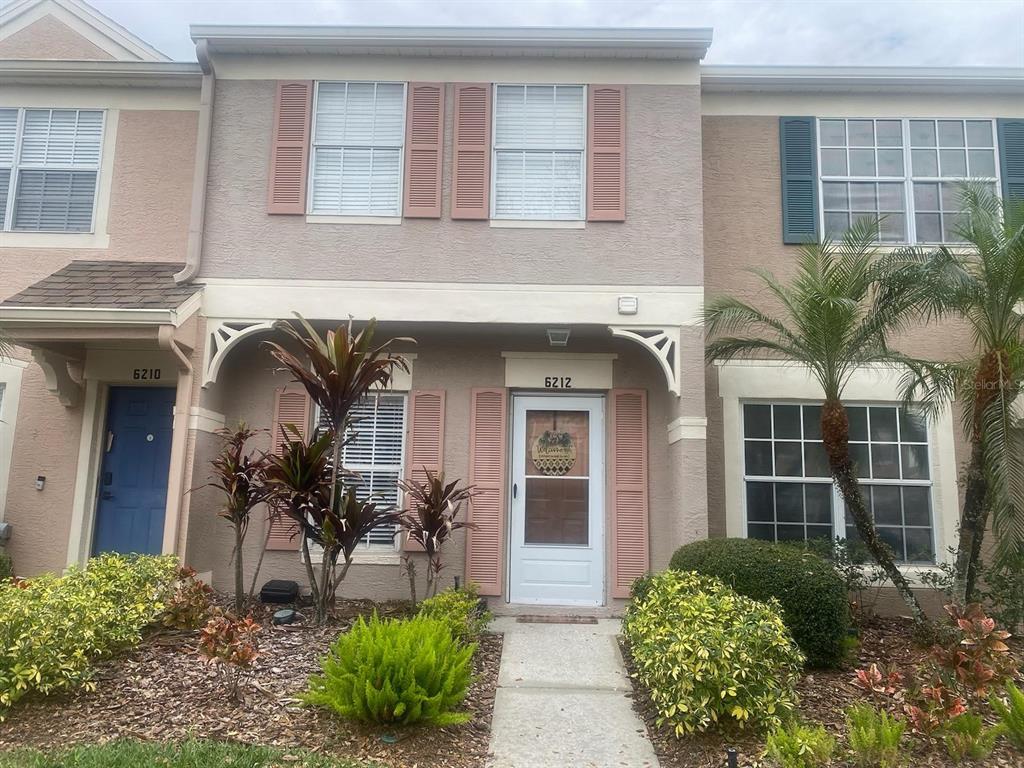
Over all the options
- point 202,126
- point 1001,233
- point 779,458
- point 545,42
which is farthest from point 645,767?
point 202,126

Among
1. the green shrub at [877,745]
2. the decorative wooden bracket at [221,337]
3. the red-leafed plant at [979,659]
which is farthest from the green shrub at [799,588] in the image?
the decorative wooden bracket at [221,337]

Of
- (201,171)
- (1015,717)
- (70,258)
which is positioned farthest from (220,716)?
(70,258)

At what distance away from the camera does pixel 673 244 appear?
7.39 metres

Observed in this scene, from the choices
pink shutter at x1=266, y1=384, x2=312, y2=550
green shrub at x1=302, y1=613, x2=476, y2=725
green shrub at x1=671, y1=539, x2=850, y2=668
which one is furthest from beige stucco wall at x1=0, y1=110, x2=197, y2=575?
green shrub at x1=671, y1=539, x2=850, y2=668

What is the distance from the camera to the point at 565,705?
5.08 meters

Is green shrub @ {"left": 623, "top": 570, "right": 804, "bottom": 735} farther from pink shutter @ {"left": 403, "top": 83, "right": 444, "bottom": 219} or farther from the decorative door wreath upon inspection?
pink shutter @ {"left": 403, "top": 83, "right": 444, "bottom": 219}

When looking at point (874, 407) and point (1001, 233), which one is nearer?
point (1001, 233)

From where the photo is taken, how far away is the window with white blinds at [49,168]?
825 centimetres

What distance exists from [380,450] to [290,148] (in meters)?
3.37

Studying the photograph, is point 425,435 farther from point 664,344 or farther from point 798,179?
point 798,179

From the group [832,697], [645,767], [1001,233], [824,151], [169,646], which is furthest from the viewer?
[824,151]

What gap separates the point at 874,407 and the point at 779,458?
121cm

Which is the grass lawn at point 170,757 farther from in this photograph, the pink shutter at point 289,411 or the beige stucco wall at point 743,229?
the beige stucco wall at point 743,229

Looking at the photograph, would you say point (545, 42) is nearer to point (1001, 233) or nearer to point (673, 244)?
point (673, 244)
